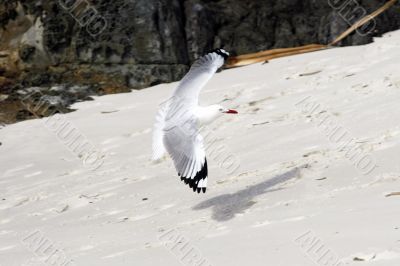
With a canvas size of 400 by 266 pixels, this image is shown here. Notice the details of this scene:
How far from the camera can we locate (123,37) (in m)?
12.9

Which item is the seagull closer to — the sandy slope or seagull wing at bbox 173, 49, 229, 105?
seagull wing at bbox 173, 49, 229, 105

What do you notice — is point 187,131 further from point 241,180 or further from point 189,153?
→ point 241,180

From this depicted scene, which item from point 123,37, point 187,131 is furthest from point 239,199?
point 123,37

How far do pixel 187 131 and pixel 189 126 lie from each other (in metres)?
0.08

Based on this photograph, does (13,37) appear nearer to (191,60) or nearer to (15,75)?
(15,75)

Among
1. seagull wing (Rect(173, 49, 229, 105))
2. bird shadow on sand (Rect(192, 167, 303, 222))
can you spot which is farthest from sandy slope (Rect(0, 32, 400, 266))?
seagull wing (Rect(173, 49, 229, 105))

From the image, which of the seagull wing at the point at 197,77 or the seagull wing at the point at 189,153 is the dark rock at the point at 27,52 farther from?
the seagull wing at the point at 189,153

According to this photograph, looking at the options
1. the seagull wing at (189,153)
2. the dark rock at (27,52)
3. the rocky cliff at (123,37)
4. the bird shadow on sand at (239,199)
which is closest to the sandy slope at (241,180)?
the bird shadow on sand at (239,199)

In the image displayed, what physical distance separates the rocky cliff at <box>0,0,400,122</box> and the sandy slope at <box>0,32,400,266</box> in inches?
24.4

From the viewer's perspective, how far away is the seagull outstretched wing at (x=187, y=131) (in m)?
6.55

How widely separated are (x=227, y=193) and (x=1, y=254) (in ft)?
7.08

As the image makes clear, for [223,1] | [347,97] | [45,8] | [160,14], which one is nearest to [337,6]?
[223,1]

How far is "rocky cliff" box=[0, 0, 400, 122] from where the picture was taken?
12.7 meters

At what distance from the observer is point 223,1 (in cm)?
1360
